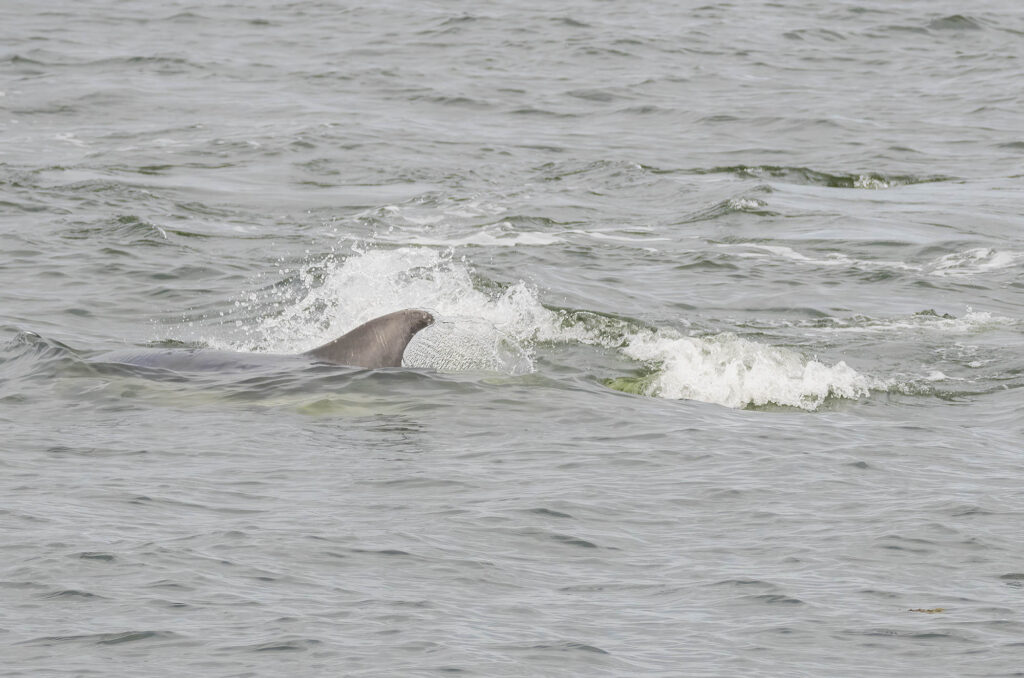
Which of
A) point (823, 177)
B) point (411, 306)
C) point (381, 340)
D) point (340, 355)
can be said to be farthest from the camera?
point (823, 177)

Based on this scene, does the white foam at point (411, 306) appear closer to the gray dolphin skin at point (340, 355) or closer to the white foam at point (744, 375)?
the gray dolphin skin at point (340, 355)

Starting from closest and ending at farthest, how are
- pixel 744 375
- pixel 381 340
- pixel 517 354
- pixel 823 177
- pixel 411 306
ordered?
pixel 381 340
pixel 744 375
pixel 517 354
pixel 411 306
pixel 823 177

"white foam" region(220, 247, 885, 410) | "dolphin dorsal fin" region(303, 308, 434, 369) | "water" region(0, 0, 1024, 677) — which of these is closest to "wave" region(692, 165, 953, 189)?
"water" region(0, 0, 1024, 677)

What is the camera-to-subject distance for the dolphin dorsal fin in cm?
1233

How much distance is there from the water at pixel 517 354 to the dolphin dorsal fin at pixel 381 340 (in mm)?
237

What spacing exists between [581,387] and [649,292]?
4.44 m

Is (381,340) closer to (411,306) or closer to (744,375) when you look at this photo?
(744,375)

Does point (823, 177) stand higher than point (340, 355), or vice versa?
point (340, 355)

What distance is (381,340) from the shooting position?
40.7 ft

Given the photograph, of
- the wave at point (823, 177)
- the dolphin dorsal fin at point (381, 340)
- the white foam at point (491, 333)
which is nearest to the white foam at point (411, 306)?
the white foam at point (491, 333)

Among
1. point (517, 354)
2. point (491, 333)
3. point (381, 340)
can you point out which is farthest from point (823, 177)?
point (381, 340)

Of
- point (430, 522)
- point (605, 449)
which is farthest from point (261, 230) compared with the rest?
point (430, 522)

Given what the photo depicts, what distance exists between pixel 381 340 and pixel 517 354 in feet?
6.78

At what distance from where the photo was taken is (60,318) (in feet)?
50.5
